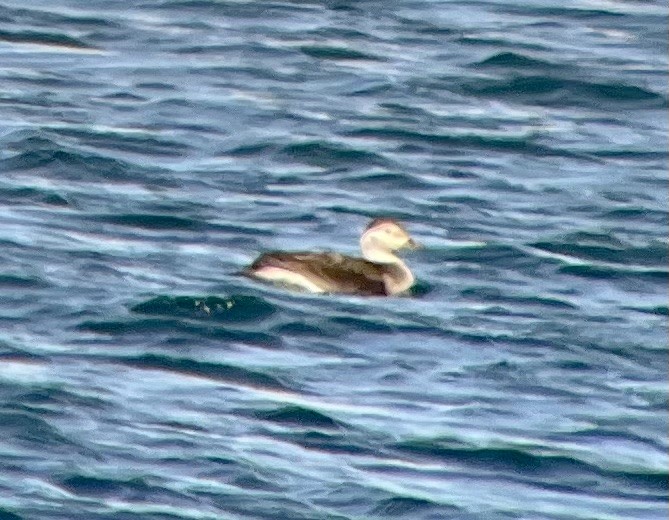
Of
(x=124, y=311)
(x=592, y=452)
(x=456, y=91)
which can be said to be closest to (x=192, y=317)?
(x=124, y=311)

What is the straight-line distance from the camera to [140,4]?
69.6ft

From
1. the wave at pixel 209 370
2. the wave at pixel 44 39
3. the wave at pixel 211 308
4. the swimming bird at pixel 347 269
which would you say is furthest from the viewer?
the wave at pixel 44 39

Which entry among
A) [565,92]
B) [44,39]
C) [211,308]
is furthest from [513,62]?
[211,308]

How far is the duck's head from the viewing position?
13.8 m

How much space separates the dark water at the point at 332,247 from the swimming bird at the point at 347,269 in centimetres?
10

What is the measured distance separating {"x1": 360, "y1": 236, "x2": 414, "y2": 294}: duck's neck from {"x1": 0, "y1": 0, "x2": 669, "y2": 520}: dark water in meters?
0.17

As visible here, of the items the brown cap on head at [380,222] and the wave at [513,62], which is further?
the wave at [513,62]

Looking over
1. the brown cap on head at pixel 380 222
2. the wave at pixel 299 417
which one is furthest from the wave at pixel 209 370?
the brown cap on head at pixel 380 222

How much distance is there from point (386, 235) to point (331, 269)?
0.48 metres

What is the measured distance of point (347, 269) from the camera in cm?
1362

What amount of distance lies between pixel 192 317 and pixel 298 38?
748 centimetres

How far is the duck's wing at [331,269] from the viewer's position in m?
13.4

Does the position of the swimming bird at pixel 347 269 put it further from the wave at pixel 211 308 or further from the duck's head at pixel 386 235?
the wave at pixel 211 308

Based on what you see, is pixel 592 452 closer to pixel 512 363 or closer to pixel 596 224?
pixel 512 363
